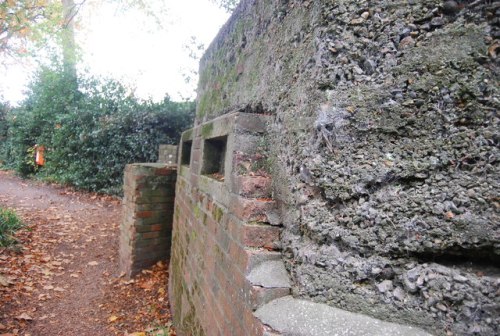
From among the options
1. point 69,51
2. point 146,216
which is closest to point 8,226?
point 146,216

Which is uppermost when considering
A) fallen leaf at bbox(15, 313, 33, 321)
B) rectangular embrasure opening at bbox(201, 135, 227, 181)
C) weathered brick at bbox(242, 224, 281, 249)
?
rectangular embrasure opening at bbox(201, 135, 227, 181)

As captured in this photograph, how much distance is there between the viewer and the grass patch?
16.2 feet

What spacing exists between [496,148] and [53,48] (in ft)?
44.3

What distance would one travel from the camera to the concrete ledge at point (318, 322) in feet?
3.44

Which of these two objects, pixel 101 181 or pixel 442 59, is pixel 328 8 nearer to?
pixel 442 59

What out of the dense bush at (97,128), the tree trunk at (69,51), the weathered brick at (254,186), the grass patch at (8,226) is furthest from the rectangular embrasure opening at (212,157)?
the tree trunk at (69,51)

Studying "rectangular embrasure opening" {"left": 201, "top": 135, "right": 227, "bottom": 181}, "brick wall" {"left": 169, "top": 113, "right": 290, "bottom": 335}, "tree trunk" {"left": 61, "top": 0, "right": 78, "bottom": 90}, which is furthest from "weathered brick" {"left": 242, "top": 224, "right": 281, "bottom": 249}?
"tree trunk" {"left": 61, "top": 0, "right": 78, "bottom": 90}

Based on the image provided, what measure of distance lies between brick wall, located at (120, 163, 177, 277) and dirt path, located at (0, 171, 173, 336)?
8.8 inches

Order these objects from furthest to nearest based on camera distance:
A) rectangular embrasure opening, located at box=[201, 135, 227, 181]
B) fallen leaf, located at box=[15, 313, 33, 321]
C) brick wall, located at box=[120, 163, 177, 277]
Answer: brick wall, located at box=[120, 163, 177, 277]
fallen leaf, located at box=[15, 313, 33, 321]
rectangular embrasure opening, located at box=[201, 135, 227, 181]

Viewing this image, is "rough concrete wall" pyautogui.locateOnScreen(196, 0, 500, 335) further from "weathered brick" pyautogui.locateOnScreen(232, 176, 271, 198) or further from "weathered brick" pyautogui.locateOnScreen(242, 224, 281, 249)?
"weathered brick" pyautogui.locateOnScreen(232, 176, 271, 198)

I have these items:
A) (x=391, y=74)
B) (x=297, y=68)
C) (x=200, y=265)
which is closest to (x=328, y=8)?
(x=297, y=68)

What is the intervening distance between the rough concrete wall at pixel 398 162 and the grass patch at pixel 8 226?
5227 millimetres

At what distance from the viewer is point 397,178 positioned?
112 cm

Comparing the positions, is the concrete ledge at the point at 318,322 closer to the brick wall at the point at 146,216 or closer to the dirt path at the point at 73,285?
the dirt path at the point at 73,285
